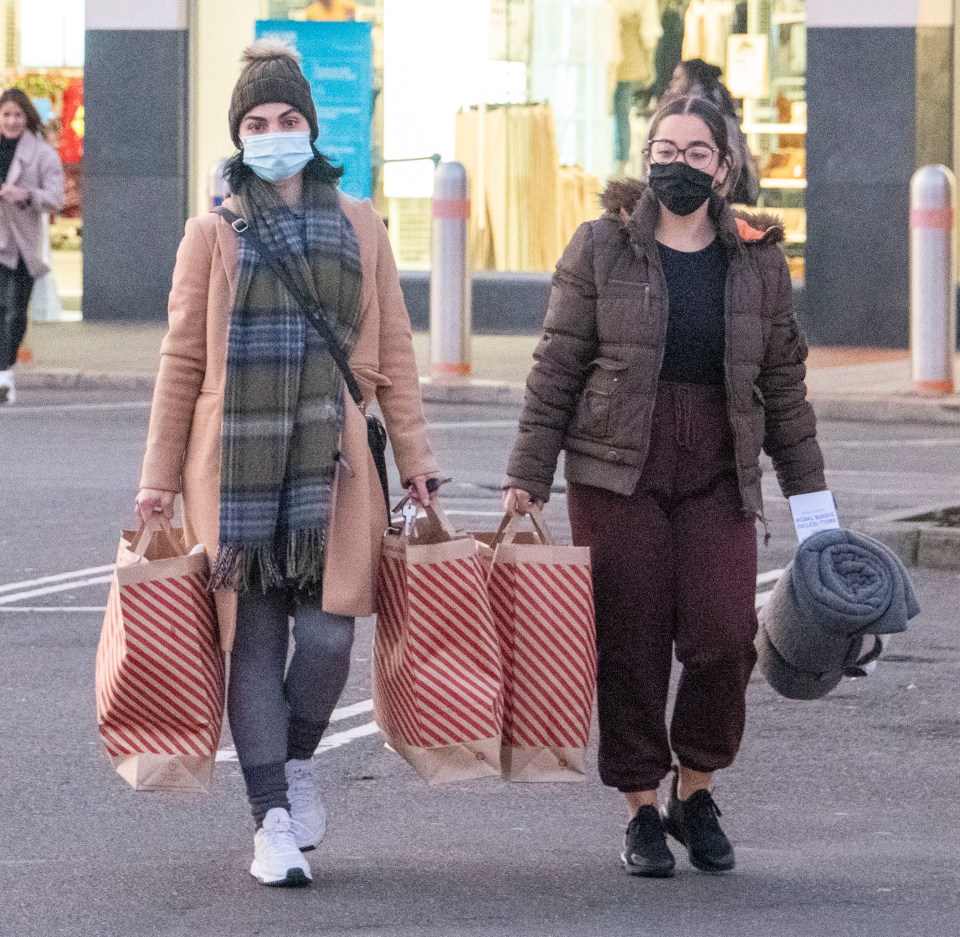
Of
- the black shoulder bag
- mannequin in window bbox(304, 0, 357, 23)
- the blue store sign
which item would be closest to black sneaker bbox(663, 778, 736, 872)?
the black shoulder bag

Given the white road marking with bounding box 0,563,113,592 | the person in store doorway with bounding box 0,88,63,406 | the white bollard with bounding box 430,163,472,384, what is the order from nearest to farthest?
the white road marking with bounding box 0,563,113,592 < the person in store doorway with bounding box 0,88,63,406 < the white bollard with bounding box 430,163,472,384

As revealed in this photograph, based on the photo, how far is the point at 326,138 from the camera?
18547mm

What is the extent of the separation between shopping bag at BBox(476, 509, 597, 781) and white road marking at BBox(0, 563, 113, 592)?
4215 mm

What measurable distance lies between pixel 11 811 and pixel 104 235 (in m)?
15.1

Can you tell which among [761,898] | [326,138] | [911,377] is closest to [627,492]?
[761,898]

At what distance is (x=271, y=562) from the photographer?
524 cm

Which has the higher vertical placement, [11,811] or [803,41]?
[803,41]

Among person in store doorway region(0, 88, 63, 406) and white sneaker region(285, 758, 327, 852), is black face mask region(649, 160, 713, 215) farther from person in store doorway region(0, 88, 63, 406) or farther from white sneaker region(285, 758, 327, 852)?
person in store doorway region(0, 88, 63, 406)

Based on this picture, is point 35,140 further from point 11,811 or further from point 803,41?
point 11,811

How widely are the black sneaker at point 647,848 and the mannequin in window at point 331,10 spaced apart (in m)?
15.7

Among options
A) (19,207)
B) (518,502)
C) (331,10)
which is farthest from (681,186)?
(331,10)

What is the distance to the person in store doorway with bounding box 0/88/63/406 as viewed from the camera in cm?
1505

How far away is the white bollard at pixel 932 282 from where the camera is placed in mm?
15156

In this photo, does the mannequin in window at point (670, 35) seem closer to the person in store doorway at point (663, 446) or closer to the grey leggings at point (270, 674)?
the person in store doorway at point (663, 446)
